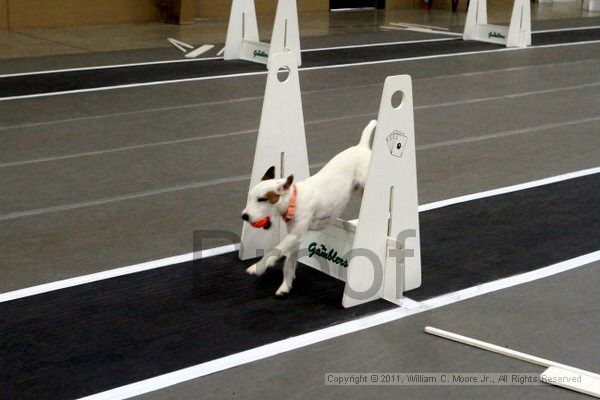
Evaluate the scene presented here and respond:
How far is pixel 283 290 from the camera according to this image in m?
4.09

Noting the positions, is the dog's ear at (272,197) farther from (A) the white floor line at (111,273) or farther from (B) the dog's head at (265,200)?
(A) the white floor line at (111,273)

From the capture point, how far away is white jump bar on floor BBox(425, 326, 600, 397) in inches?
129

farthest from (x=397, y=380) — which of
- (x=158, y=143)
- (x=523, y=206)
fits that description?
(x=158, y=143)

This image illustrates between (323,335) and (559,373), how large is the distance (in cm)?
95

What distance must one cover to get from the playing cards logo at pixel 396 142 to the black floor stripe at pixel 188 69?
5.50 m

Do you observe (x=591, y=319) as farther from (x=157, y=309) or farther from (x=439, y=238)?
(x=157, y=309)

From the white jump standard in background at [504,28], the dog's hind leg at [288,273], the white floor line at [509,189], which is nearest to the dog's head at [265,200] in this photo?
the dog's hind leg at [288,273]

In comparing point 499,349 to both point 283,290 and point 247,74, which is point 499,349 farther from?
point 247,74

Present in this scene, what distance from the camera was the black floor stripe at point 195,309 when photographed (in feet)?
11.2

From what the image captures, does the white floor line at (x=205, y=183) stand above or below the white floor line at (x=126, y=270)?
above

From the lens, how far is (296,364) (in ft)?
11.4

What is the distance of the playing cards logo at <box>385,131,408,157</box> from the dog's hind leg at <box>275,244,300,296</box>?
64 centimetres

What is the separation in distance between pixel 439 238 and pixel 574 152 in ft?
8.02

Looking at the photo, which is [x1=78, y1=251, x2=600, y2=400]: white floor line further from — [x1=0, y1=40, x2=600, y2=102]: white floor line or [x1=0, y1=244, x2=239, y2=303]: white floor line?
[x1=0, y1=40, x2=600, y2=102]: white floor line
